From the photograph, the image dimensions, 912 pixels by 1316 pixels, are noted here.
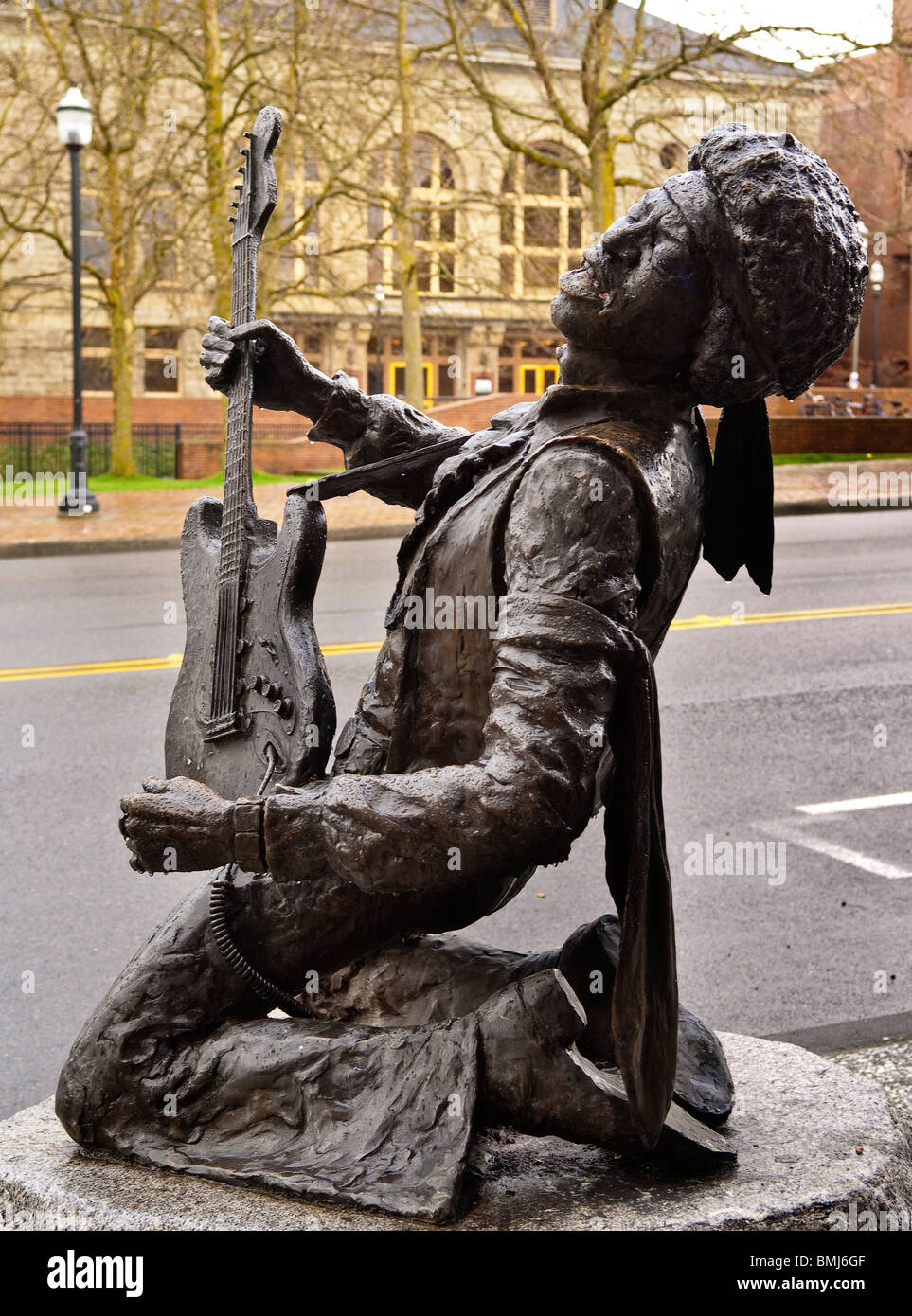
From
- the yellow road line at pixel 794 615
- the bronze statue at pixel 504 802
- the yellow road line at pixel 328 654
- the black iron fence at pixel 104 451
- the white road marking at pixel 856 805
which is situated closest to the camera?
the bronze statue at pixel 504 802

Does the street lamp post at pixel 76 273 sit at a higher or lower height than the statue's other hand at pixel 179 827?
higher

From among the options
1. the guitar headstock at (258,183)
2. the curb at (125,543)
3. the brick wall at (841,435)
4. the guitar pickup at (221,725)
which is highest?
the brick wall at (841,435)

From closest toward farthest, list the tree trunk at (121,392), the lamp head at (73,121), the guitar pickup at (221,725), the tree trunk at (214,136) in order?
the guitar pickup at (221,725)
the lamp head at (73,121)
the tree trunk at (214,136)
the tree trunk at (121,392)

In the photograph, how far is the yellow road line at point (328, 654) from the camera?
10.2 m

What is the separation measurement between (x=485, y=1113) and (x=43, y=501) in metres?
23.4

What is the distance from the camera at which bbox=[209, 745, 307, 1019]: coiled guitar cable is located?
2828 mm

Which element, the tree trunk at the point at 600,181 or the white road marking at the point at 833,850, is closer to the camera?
the white road marking at the point at 833,850

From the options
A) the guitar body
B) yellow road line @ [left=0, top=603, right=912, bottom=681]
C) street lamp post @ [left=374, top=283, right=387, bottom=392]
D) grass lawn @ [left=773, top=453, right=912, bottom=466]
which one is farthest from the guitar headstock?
street lamp post @ [left=374, top=283, right=387, bottom=392]

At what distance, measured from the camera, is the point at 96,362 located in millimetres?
52281

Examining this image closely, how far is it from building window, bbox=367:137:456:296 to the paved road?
67.1 ft

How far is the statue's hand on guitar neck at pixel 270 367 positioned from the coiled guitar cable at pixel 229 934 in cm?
80

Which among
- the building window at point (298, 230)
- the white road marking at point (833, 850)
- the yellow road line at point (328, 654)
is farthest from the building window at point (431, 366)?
the white road marking at point (833, 850)

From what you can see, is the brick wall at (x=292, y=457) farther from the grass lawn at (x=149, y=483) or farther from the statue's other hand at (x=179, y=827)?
the statue's other hand at (x=179, y=827)

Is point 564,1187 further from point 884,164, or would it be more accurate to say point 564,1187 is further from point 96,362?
point 96,362
